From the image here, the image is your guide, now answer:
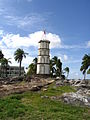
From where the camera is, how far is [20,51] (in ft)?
356

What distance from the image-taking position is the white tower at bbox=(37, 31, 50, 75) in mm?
82688

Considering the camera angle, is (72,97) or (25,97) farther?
(25,97)

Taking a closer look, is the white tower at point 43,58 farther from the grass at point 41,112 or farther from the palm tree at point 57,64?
the grass at point 41,112

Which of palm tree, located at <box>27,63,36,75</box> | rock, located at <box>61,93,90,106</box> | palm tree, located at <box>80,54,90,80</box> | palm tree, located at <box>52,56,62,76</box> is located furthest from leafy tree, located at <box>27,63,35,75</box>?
rock, located at <box>61,93,90,106</box>

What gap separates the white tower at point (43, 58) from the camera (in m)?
82.7

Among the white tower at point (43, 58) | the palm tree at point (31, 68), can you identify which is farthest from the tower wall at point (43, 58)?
the palm tree at point (31, 68)

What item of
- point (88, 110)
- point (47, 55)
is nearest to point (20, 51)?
point (47, 55)

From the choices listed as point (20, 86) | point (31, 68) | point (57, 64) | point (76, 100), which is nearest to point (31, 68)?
point (31, 68)

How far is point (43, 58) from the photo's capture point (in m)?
83.4

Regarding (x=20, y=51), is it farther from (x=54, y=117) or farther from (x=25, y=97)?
(x=54, y=117)

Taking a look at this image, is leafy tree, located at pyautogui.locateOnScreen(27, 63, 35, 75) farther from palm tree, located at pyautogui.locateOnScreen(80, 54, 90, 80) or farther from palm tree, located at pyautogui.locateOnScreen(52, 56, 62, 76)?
palm tree, located at pyautogui.locateOnScreen(80, 54, 90, 80)

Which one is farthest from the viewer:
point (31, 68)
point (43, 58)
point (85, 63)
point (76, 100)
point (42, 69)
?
point (31, 68)

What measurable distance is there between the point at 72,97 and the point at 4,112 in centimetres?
905

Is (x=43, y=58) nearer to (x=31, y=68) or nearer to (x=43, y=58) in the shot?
(x=43, y=58)
